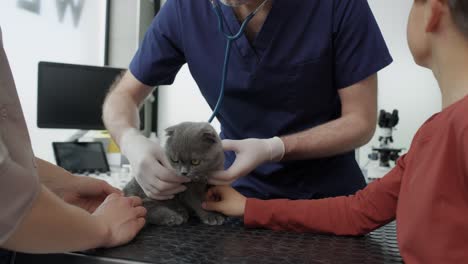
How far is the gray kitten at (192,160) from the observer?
95 centimetres

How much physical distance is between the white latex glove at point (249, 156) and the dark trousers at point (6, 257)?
0.45 meters

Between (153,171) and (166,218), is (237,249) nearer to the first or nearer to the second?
(166,218)

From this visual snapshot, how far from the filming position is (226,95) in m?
1.10

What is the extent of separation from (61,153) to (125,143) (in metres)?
1.25

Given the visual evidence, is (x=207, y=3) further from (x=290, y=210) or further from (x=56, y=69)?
(x=56, y=69)

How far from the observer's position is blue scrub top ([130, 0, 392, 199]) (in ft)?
3.37

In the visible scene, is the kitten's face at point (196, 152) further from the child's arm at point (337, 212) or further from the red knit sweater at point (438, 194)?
the red knit sweater at point (438, 194)

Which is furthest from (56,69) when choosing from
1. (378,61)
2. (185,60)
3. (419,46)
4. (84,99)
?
(419,46)

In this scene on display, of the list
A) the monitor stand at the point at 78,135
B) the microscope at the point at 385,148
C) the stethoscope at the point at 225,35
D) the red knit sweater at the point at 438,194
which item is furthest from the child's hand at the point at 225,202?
the microscope at the point at 385,148

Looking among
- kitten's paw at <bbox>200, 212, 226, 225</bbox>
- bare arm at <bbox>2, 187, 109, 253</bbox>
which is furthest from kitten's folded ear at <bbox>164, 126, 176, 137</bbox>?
bare arm at <bbox>2, 187, 109, 253</bbox>

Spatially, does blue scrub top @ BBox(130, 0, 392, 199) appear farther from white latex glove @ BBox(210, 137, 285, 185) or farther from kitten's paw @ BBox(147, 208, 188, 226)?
kitten's paw @ BBox(147, 208, 188, 226)

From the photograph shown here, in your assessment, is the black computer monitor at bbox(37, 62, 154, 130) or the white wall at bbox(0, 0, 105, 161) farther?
the black computer monitor at bbox(37, 62, 154, 130)

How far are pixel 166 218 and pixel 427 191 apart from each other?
0.51 metres

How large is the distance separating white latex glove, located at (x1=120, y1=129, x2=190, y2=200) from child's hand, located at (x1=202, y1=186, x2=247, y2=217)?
0.24ft
